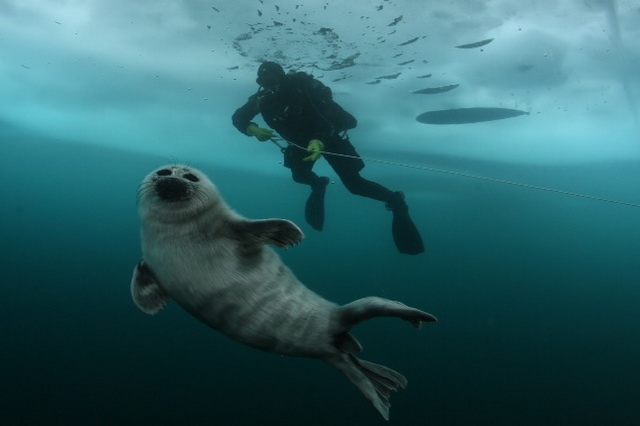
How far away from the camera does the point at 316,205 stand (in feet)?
30.5

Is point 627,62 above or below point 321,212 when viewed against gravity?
above

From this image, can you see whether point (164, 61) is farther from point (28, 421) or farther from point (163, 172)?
point (163, 172)

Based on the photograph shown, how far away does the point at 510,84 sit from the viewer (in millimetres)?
11680

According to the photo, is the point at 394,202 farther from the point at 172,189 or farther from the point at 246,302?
the point at 172,189

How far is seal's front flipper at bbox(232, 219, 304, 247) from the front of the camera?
2.81 metres

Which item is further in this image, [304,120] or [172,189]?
[304,120]

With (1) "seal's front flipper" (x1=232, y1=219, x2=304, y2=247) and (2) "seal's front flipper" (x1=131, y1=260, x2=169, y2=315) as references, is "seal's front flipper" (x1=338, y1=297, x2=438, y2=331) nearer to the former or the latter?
(1) "seal's front flipper" (x1=232, y1=219, x2=304, y2=247)

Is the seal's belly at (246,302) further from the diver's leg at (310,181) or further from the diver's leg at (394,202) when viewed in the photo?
the diver's leg at (310,181)

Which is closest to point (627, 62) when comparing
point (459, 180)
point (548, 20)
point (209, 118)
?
point (548, 20)

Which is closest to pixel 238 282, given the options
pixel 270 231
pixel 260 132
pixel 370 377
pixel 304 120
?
pixel 270 231

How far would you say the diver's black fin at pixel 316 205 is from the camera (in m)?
9.20

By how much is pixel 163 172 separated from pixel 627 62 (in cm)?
1155

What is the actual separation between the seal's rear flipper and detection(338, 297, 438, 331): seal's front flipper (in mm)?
247

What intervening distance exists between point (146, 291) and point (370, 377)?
161 centimetres
